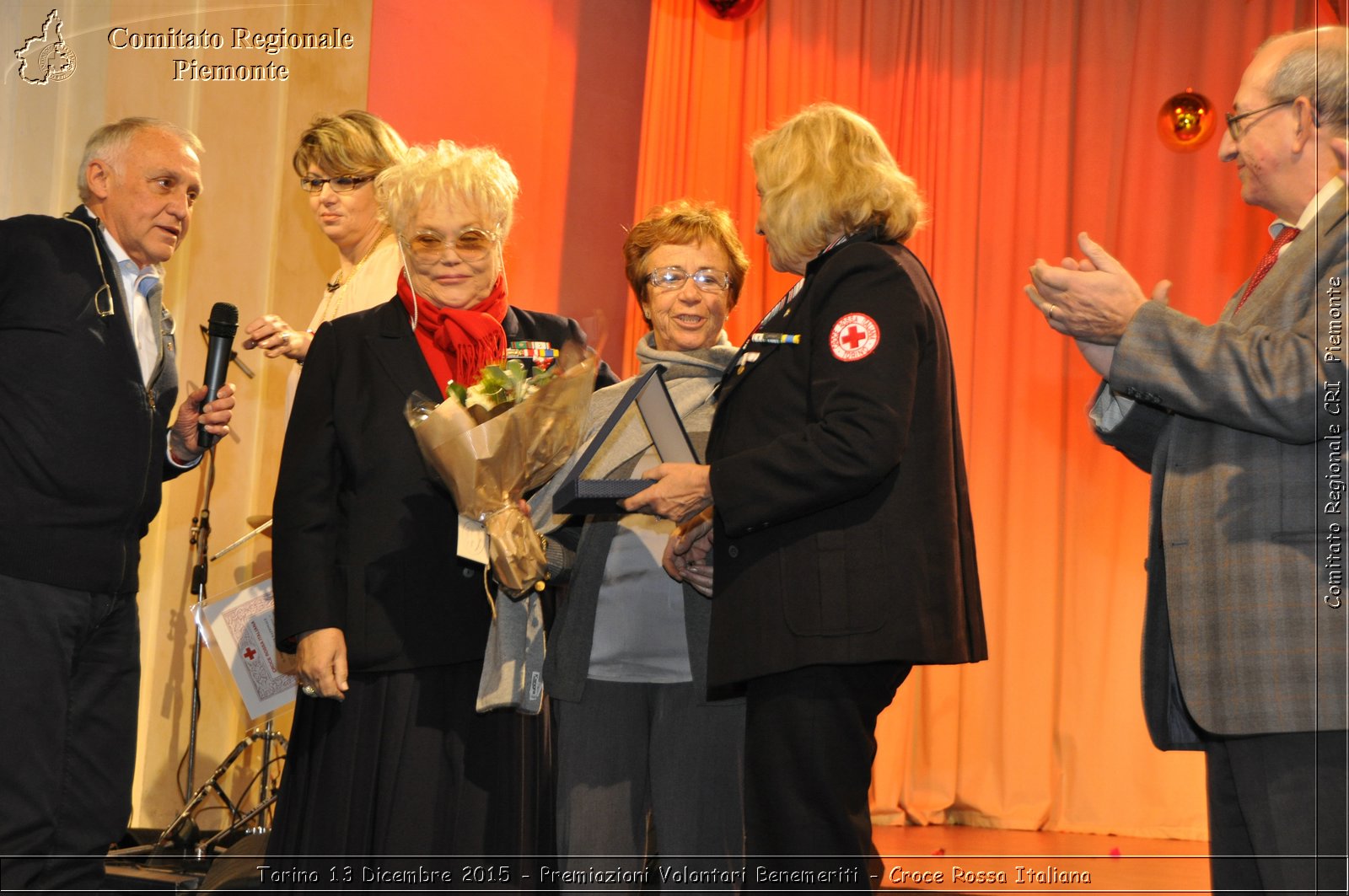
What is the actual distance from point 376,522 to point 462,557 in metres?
0.21

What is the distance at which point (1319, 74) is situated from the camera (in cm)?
201

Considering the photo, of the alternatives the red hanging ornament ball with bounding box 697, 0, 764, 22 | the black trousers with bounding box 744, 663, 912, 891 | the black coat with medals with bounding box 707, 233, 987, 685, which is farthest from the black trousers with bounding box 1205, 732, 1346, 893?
the red hanging ornament ball with bounding box 697, 0, 764, 22

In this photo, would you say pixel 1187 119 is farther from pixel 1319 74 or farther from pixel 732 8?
pixel 1319 74

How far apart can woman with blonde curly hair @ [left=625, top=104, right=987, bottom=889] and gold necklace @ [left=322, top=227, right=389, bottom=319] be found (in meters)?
1.68

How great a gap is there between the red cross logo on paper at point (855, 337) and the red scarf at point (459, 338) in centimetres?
83

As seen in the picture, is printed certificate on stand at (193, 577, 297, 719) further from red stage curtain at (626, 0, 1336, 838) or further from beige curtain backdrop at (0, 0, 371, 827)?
red stage curtain at (626, 0, 1336, 838)

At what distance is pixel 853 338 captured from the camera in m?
2.18

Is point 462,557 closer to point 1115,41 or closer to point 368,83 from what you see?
point 368,83

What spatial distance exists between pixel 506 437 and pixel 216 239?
3.34m

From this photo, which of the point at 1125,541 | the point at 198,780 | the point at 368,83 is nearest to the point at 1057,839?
the point at 1125,541

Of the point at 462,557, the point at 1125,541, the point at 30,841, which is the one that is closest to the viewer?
the point at 462,557

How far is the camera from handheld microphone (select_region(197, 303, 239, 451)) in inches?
128

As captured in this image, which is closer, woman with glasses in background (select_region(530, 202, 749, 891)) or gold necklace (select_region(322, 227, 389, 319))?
woman with glasses in background (select_region(530, 202, 749, 891))

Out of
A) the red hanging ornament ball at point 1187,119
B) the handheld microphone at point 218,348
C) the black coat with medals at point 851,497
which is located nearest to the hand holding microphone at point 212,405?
the handheld microphone at point 218,348
